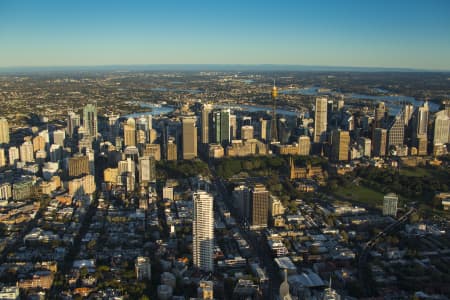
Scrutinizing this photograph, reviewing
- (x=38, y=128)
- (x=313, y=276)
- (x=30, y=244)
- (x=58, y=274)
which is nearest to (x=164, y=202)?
(x=30, y=244)

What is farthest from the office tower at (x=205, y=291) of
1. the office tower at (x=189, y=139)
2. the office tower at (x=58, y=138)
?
the office tower at (x=58, y=138)

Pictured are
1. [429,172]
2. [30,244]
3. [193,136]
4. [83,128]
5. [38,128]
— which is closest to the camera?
[30,244]

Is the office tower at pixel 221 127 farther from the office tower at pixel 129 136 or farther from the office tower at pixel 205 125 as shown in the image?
the office tower at pixel 129 136

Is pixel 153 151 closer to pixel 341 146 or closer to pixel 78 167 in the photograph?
pixel 78 167

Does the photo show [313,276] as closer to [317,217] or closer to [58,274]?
[317,217]

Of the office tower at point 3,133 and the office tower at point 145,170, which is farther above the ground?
the office tower at point 3,133
